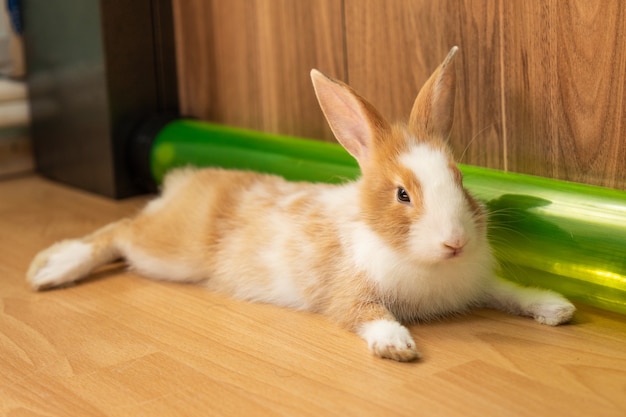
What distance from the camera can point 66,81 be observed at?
2.75m

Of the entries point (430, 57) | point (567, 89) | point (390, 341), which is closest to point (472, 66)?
point (430, 57)

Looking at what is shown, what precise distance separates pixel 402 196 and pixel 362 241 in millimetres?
129

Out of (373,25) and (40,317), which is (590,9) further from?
(40,317)

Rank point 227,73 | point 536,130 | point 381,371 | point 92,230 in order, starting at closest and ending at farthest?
point 381,371
point 536,130
point 92,230
point 227,73

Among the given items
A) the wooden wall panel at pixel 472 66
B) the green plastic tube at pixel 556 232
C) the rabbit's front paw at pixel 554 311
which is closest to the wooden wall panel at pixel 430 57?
the wooden wall panel at pixel 472 66

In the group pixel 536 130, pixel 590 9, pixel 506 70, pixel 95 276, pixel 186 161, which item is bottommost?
pixel 95 276

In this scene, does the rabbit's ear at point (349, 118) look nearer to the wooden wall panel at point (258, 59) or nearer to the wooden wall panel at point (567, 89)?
the wooden wall panel at point (567, 89)

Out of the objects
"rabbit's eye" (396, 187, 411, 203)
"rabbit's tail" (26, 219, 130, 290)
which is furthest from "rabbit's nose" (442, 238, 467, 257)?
"rabbit's tail" (26, 219, 130, 290)

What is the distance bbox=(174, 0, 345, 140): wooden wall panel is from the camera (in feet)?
7.57

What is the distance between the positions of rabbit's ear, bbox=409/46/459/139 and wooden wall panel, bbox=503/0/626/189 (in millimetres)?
245

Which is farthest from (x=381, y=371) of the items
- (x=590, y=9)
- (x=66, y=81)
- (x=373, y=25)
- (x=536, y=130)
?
(x=66, y=81)

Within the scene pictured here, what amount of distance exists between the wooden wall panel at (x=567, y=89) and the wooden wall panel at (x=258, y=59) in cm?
55

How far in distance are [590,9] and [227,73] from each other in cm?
123

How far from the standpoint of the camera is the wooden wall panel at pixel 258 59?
7.57ft
